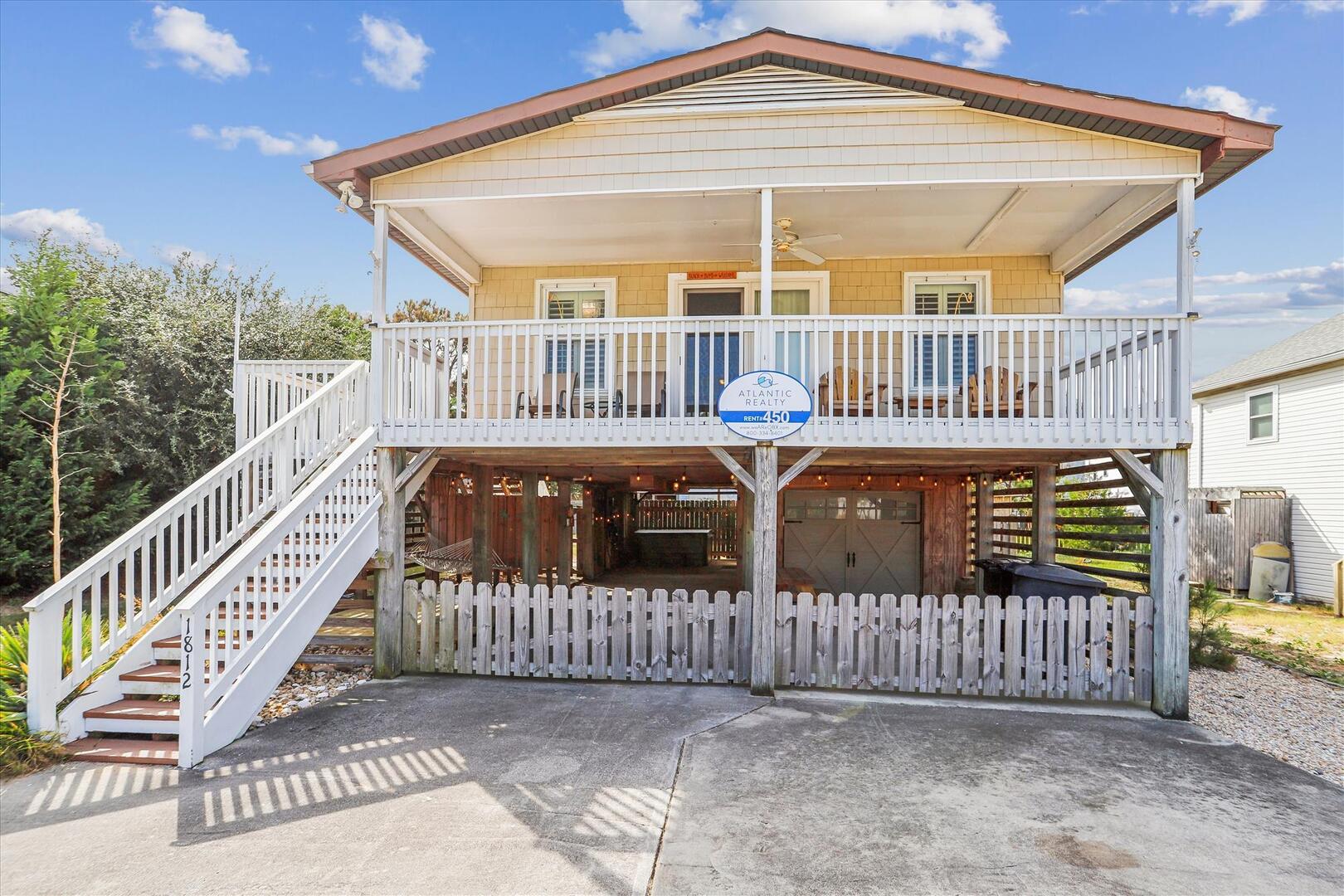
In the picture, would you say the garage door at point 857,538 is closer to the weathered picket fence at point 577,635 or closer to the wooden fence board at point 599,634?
the weathered picket fence at point 577,635

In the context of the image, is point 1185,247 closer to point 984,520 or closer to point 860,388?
point 860,388

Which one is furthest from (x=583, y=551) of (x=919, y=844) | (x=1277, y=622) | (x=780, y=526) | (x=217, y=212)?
(x=217, y=212)

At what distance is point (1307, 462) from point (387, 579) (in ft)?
57.4

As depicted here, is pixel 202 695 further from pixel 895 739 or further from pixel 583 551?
pixel 583 551

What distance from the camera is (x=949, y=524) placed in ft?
36.7

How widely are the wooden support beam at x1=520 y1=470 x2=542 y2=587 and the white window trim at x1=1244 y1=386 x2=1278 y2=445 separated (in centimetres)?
1611

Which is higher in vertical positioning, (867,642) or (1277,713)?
(867,642)

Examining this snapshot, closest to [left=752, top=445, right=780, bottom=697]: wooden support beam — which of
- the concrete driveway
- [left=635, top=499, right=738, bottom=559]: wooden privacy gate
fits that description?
the concrete driveway

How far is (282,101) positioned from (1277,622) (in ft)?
135

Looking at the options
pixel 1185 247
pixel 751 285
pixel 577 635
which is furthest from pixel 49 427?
pixel 1185 247

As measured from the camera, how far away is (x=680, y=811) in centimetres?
399

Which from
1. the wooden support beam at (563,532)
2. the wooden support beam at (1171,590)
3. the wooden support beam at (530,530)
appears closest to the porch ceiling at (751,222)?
the wooden support beam at (1171,590)

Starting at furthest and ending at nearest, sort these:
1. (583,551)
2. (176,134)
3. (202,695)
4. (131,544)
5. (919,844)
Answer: (176,134)
(583,551)
(131,544)
(202,695)
(919,844)

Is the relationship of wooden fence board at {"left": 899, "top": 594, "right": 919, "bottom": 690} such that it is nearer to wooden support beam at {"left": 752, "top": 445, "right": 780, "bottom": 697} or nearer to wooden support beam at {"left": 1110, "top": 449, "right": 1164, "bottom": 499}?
wooden support beam at {"left": 752, "top": 445, "right": 780, "bottom": 697}
